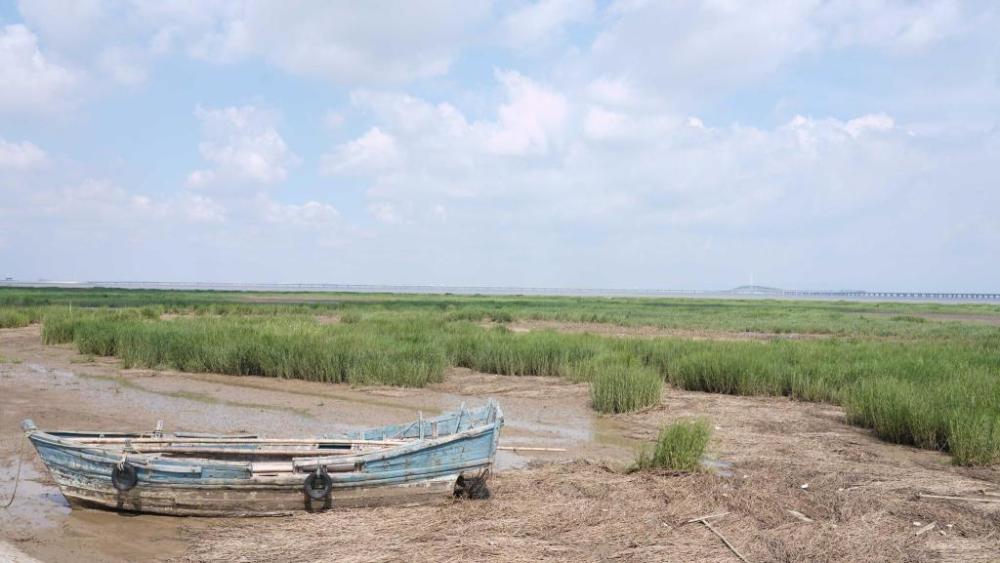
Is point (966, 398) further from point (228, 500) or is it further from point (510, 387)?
point (228, 500)

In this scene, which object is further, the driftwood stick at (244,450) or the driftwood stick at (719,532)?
the driftwood stick at (244,450)

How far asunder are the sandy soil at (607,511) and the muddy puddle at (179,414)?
0.12 ft

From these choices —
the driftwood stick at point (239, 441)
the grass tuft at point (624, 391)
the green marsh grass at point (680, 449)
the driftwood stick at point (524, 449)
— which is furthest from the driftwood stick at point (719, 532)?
the grass tuft at point (624, 391)

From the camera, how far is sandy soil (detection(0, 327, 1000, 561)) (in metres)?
6.23

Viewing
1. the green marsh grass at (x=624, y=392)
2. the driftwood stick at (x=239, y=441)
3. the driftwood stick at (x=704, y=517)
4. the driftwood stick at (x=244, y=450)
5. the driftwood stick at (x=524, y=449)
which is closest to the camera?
the driftwood stick at (x=704, y=517)

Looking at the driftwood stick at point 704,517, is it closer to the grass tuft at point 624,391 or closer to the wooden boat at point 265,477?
the wooden boat at point 265,477

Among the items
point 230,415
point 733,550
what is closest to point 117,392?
point 230,415

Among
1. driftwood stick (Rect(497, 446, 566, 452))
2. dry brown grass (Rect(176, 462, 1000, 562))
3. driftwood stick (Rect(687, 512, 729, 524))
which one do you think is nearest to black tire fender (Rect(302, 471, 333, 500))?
dry brown grass (Rect(176, 462, 1000, 562))

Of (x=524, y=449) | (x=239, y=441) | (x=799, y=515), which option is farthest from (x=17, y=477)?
(x=799, y=515)

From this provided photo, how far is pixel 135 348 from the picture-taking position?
19000mm

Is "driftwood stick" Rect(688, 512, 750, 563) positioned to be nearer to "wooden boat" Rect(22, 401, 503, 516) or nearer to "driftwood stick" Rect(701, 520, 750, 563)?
"driftwood stick" Rect(701, 520, 750, 563)

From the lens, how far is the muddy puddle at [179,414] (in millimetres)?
6898

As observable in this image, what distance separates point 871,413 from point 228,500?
362 inches

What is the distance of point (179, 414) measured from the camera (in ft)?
41.6
